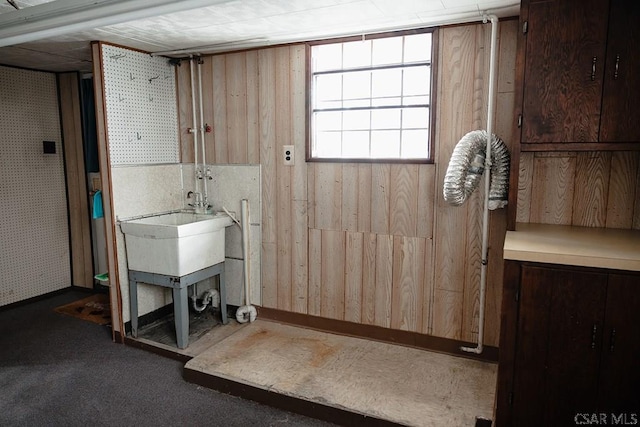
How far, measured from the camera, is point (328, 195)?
10.7 feet

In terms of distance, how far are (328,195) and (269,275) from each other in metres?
0.86

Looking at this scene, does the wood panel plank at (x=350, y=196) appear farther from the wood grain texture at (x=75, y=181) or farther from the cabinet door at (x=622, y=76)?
the wood grain texture at (x=75, y=181)

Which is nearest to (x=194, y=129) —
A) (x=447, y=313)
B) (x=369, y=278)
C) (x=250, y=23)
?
(x=250, y=23)

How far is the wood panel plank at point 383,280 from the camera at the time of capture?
3.12 m

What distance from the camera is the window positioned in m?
2.95

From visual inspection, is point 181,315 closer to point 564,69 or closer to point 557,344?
point 557,344

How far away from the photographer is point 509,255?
6.37 feet

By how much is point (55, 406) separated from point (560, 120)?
3219mm

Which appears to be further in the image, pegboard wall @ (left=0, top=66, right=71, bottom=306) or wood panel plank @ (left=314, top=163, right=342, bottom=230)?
pegboard wall @ (left=0, top=66, right=71, bottom=306)

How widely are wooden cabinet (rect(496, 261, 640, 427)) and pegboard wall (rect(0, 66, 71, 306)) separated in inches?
165

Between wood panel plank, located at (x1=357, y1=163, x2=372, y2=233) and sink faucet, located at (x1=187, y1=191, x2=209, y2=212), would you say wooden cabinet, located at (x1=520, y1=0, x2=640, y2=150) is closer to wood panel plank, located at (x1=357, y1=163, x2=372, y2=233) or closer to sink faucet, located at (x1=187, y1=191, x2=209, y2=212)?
wood panel plank, located at (x1=357, y1=163, x2=372, y2=233)

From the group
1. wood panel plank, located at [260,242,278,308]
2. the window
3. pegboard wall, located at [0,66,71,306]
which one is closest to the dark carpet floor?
pegboard wall, located at [0,66,71,306]

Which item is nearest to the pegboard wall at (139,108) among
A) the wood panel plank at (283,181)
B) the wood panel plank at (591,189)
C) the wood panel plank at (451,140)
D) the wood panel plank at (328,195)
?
the wood panel plank at (283,181)

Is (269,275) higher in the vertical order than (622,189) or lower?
lower
